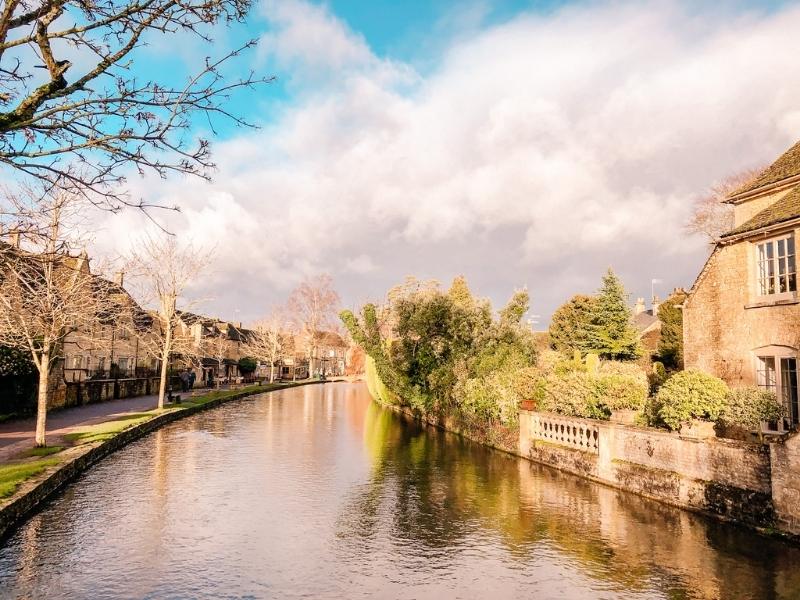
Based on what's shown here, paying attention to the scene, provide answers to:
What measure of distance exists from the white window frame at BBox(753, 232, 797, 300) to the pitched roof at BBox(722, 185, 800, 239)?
56 centimetres

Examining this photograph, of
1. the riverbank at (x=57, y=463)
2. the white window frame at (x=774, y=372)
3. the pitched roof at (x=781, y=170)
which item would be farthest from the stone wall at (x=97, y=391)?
the pitched roof at (x=781, y=170)

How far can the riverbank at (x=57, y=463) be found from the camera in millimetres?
12984

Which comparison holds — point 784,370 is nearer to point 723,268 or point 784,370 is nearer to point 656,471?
point 723,268

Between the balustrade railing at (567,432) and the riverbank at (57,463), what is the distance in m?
16.1

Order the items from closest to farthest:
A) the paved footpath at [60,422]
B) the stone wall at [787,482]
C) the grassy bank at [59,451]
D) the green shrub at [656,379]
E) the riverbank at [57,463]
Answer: the stone wall at [787,482] → the riverbank at [57,463] → the grassy bank at [59,451] → the paved footpath at [60,422] → the green shrub at [656,379]

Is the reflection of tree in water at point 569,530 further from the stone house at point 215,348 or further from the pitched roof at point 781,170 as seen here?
the stone house at point 215,348

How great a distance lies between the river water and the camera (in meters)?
9.70

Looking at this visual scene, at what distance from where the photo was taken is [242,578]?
9969 millimetres

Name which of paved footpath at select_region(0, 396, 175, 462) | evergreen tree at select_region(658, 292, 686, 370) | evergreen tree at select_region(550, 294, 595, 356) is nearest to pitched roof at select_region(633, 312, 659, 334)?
evergreen tree at select_region(550, 294, 595, 356)

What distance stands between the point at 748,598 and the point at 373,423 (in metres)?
27.2

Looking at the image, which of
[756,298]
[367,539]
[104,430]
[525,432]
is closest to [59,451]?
[104,430]

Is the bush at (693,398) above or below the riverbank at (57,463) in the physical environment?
above

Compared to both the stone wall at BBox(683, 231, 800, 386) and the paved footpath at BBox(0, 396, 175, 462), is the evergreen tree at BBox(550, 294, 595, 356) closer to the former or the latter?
the stone wall at BBox(683, 231, 800, 386)

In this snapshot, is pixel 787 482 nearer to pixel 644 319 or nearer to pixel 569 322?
pixel 569 322
